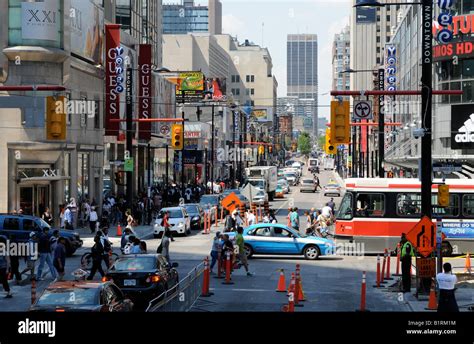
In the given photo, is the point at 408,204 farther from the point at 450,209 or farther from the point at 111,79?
the point at 111,79

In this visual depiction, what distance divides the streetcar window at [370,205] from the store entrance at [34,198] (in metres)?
17.7

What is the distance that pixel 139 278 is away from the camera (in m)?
20.0

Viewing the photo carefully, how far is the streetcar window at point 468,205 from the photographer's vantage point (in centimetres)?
3306

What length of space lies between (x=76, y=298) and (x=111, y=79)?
39.7 metres

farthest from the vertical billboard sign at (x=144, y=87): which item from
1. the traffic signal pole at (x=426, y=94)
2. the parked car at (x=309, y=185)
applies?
the traffic signal pole at (x=426, y=94)

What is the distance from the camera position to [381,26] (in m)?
132

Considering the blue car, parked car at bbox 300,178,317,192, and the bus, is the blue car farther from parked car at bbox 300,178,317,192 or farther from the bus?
parked car at bbox 300,178,317,192

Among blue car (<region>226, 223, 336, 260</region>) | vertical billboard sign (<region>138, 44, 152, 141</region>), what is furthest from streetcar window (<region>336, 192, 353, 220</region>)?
vertical billboard sign (<region>138, 44, 152, 141</region>)

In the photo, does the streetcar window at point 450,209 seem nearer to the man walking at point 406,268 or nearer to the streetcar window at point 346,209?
the streetcar window at point 346,209

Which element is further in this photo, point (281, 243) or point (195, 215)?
point (195, 215)

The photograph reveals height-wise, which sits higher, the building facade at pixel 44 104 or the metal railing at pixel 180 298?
the building facade at pixel 44 104

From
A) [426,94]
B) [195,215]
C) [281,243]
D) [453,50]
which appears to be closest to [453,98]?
[453,50]
